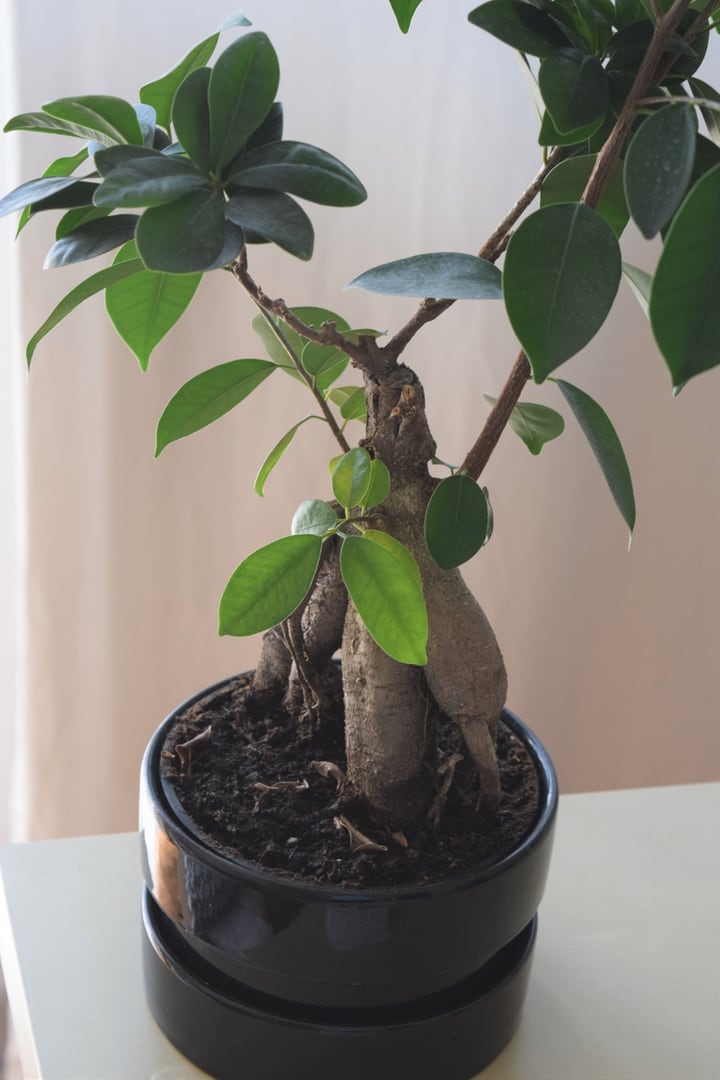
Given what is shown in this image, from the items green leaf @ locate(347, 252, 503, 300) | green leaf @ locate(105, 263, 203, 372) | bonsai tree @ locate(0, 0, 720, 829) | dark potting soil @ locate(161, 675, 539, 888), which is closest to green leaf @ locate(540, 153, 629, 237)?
bonsai tree @ locate(0, 0, 720, 829)

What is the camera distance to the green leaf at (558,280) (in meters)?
0.44

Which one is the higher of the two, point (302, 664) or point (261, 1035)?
point (302, 664)

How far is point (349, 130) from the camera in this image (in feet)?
4.26

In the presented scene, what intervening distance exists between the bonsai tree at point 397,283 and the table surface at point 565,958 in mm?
230

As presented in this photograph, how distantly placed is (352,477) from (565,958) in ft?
1.67

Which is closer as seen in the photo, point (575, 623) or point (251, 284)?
point (251, 284)

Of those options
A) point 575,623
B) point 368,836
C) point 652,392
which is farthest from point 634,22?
point 575,623

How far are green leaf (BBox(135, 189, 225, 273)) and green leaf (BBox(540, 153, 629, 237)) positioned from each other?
237 millimetres

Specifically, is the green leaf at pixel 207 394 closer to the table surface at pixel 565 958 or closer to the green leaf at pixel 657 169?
the green leaf at pixel 657 169

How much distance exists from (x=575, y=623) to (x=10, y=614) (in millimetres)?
835

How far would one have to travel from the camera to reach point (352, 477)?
2.09 ft

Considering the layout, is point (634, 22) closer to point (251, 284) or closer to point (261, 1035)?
point (251, 284)

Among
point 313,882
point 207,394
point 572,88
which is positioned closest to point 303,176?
point 572,88

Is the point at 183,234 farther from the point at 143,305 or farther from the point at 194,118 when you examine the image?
the point at 143,305
